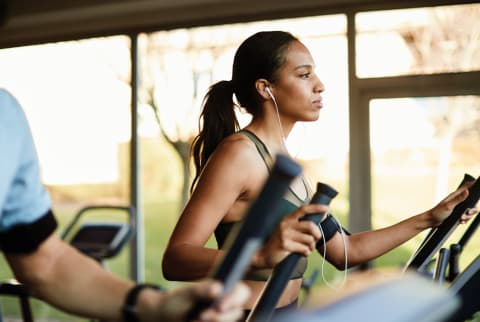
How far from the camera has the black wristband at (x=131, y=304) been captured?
977mm

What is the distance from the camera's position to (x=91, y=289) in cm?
105

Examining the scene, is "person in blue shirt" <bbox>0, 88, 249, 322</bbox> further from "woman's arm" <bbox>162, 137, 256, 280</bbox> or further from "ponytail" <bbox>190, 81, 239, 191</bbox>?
"ponytail" <bbox>190, 81, 239, 191</bbox>

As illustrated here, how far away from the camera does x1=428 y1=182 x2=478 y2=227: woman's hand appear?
166cm

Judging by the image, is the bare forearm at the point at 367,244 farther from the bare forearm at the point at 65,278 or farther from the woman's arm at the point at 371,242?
the bare forearm at the point at 65,278

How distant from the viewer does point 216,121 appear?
204cm

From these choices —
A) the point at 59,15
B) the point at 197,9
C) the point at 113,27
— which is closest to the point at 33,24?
the point at 59,15

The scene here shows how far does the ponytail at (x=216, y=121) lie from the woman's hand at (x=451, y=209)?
0.64m

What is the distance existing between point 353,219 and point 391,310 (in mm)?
4504

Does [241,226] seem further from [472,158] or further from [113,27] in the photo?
[113,27]

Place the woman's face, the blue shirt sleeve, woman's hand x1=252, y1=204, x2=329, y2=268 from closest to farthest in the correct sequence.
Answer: the blue shirt sleeve → woman's hand x1=252, y1=204, x2=329, y2=268 → the woman's face

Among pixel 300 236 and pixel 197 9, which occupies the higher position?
pixel 197 9

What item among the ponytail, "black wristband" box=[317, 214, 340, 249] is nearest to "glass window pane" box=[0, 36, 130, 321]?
the ponytail

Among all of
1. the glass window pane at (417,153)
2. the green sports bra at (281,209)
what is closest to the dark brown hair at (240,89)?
the green sports bra at (281,209)

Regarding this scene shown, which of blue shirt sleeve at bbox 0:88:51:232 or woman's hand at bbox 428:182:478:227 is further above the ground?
blue shirt sleeve at bbox 0:88:51:232
